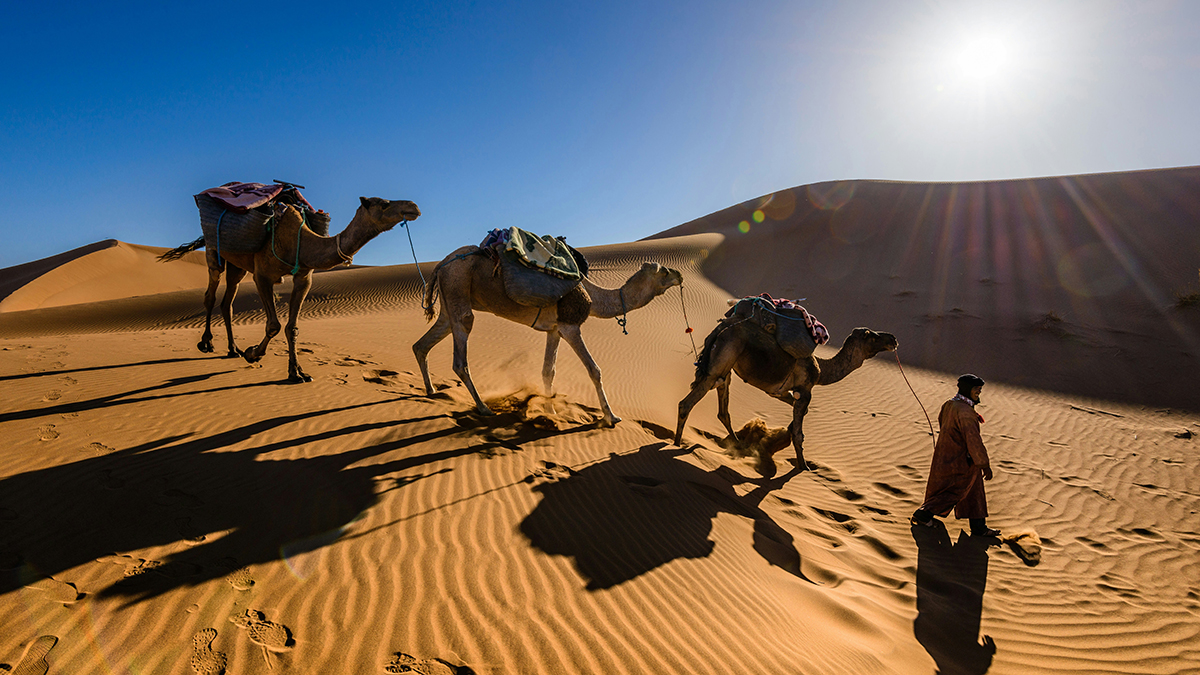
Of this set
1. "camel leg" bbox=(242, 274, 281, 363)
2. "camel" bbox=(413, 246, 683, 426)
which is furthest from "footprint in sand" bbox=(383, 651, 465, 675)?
"camel leg" bbox=(242, 274, 281, 363)

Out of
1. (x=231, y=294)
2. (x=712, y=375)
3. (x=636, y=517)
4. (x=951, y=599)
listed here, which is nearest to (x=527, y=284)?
(x=712, y=375)

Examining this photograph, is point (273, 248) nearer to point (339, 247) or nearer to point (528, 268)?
point (339, 247)

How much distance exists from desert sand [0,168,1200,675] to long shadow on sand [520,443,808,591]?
0.10ft

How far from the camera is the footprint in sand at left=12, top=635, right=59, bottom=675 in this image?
78.9 inches

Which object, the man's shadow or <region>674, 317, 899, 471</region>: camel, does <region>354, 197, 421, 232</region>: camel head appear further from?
the man's shadow

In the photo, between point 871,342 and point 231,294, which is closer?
point 871,342

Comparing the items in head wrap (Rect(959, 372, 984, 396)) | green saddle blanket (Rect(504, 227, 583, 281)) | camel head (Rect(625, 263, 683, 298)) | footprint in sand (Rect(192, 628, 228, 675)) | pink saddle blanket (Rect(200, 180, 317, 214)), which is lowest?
footprint in sand (Rect(192, 628, 228, 675))

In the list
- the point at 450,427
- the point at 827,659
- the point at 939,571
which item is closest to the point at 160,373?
the point at 450,427

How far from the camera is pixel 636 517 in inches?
172

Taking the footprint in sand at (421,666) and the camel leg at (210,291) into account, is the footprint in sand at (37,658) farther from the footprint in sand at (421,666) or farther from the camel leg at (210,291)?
the camel leg at (210,291)

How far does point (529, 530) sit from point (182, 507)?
249cm

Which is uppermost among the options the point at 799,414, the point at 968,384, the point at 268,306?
the point at 268,306

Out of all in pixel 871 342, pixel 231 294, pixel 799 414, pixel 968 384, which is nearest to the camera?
pixel 968 384

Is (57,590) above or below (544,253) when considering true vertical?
below
